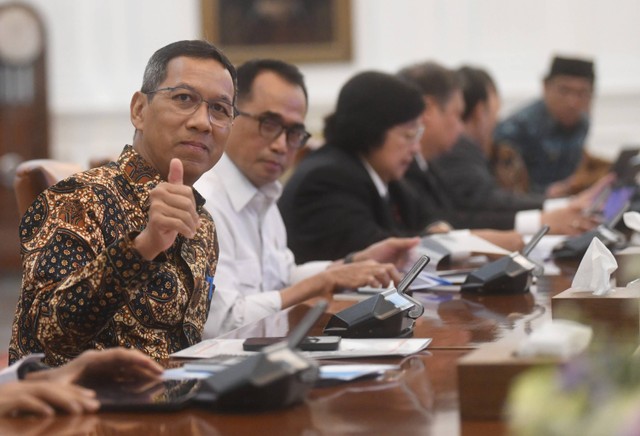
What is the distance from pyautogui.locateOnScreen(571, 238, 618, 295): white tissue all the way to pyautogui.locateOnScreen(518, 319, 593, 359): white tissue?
501 mm

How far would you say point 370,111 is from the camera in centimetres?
418

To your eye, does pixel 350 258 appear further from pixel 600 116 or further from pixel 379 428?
pixel 600 116

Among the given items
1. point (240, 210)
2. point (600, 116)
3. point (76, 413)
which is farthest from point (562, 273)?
point (600, 116)

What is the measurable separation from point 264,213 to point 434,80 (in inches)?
88.8

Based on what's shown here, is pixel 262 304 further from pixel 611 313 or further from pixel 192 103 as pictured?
pixel 611 313

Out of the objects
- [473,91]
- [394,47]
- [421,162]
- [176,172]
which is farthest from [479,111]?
[176,172]

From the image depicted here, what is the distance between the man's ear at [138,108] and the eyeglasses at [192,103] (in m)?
0.03

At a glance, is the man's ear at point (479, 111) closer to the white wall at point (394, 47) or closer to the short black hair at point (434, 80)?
the short black hair at point (434, 80)

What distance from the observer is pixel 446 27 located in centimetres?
933

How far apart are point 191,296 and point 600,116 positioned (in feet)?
24.0

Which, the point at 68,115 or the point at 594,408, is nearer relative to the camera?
the point at 594,408

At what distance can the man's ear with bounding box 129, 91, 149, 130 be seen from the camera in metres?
2.51

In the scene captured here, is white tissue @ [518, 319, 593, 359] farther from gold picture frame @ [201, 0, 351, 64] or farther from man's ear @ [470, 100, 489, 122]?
gold picture frame @ [201, 0, 351, 64]

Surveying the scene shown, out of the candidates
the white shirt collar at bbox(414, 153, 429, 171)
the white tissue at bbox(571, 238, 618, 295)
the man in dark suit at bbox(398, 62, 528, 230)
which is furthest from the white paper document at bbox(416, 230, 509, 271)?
the white shirt collar at bbox(414, 153, 429, 171)
